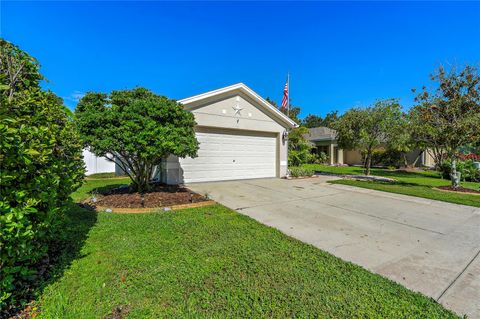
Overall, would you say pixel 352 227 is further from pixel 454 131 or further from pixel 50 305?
pixel 454 131

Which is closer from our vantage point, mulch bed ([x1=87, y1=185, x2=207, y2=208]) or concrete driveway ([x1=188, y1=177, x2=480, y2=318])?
concrete driveway ([x1=188, y1=177, x2=480, y2=318])

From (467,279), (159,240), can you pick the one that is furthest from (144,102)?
(467,279)

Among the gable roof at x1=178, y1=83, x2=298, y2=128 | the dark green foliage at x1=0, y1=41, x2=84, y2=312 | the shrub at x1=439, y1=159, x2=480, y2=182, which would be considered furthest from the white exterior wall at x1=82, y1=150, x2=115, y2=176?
the shrub at x1=439, y1=159, x2=480, y2=182

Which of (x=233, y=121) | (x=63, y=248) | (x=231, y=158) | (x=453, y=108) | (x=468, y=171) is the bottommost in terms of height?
(x=63, y=248)

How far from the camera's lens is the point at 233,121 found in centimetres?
1021

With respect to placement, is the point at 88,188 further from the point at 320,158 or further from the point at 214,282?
the point at 320,158

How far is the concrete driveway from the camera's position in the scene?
8.45 ft

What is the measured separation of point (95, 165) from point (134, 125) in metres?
10.0

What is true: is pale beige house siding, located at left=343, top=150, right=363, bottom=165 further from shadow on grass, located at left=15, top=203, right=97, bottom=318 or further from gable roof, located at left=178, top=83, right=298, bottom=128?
shadow on grass, located at left=15, top=203, right=97, bottom=318

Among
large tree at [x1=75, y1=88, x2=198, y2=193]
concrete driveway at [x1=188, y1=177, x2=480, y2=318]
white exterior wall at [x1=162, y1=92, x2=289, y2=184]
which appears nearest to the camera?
concrete driveway at [x1=188, y1=177, x2=480, y2=318]

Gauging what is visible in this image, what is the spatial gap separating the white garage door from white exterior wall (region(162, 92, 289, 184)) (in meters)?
0.26

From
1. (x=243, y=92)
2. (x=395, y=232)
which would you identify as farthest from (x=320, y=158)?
(x=395, y=232)

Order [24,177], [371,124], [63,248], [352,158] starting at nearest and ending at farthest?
[24,177] → [63,248] → [371,124] → [352,158]

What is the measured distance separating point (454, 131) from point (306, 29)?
778 cm
